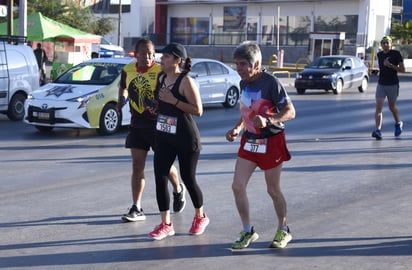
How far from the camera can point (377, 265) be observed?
20.6 ft

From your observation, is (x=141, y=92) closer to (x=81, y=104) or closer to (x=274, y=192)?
(x=274, y=192)

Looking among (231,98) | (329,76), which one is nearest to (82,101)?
(231,98)

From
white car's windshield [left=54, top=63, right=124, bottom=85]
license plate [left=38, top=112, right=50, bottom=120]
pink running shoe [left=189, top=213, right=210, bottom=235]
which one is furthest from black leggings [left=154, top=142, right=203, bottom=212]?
white car's windshield [left=54, top=63, right=124, bottom=85]

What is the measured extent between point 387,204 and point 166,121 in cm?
315

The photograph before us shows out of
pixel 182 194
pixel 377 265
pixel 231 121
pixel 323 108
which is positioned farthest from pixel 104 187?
pixel 323 108

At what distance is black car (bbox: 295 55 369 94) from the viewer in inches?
1096

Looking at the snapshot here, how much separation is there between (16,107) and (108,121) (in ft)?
11.5

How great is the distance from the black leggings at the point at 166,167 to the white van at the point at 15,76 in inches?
422

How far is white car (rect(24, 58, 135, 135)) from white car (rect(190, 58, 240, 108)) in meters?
4.81

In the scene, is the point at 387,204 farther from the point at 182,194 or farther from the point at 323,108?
the point at 323,108

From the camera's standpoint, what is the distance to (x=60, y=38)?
95.1 ft

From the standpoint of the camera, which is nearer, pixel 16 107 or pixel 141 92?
pixel 141 92

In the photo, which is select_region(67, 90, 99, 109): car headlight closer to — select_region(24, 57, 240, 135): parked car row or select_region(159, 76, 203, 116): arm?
select_region(24, 57, 240, 135): parked car row

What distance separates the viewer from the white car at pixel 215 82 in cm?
2027
